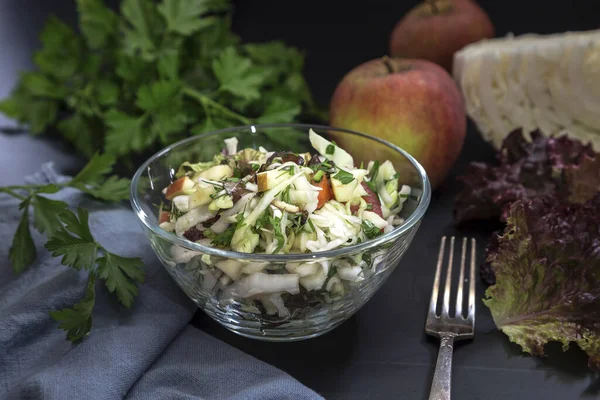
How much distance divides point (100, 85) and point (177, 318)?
944 millimetres

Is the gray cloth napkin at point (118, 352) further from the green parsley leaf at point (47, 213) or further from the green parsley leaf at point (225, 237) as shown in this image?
the green parsley leaf at point (225, 237)

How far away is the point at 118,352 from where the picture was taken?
114 centimetres

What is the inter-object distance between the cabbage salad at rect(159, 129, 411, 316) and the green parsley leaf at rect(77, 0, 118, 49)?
894 mm

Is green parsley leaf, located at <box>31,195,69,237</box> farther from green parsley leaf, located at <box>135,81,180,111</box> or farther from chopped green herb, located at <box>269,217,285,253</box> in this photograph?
chopped green herb, located at <box>269,217,285,253</box>

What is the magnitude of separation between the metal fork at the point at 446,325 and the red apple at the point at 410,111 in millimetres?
364

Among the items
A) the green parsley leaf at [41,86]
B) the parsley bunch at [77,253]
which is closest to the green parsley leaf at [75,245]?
the parsley bunch at [77,253]

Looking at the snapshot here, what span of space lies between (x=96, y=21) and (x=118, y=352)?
1.14 meters

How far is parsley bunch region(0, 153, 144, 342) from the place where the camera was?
1.16 m

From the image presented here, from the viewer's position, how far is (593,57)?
1.64m

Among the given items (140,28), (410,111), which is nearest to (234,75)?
(140,28)

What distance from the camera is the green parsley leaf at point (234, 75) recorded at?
1770mm

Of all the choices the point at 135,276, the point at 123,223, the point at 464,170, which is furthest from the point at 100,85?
the point at 464,170

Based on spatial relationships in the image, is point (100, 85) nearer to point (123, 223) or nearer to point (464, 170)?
point (123, 223)

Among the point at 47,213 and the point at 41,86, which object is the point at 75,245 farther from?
the point at 41,86
